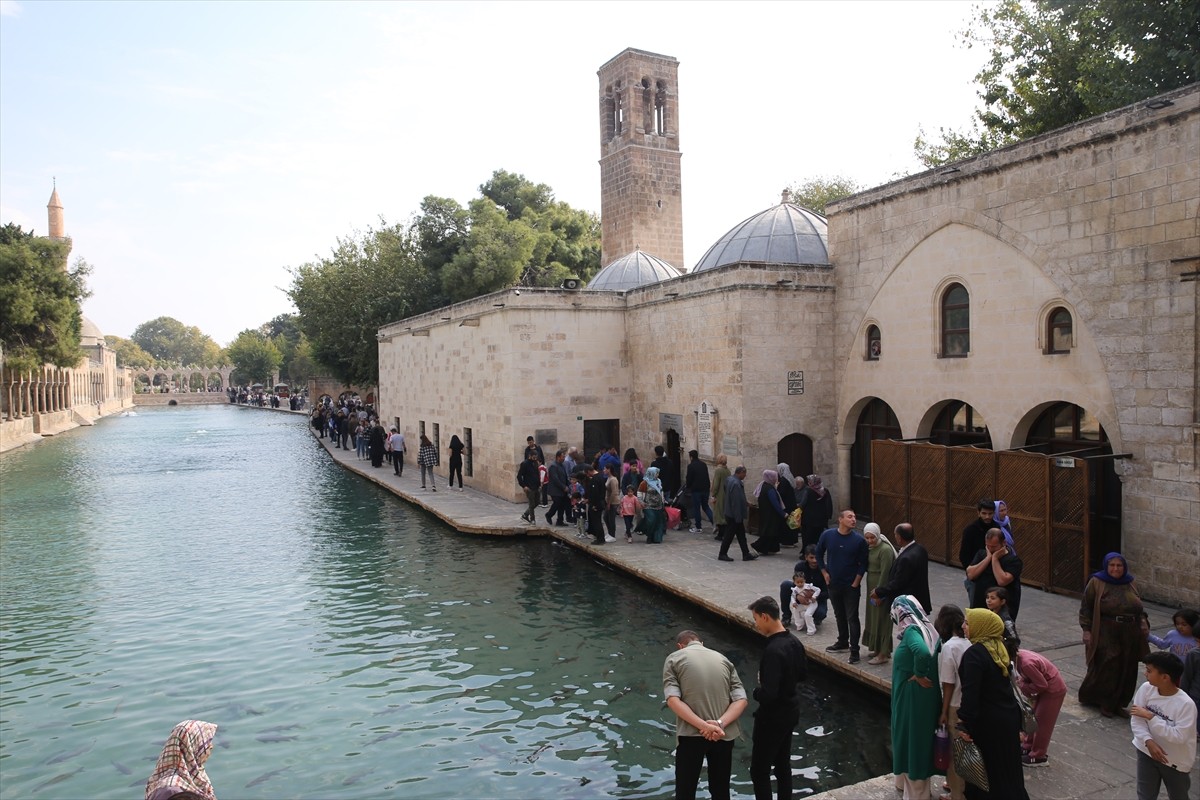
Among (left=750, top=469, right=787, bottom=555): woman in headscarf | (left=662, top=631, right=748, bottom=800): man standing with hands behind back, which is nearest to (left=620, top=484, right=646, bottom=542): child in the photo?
(left=750, top=469, right=787, bottom=555): woman in headscarf

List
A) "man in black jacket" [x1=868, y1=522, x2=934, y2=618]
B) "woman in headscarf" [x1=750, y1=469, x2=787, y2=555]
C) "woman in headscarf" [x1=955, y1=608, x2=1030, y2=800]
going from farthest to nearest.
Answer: "woman in headscarf" [x1=750, y1=469, x2=787, y2=555], "man in black jacket" [x1=868, y1=522, x2=934, y2=618], "woman in headscarf" [x1=955, y1=608, x2=1030, y2=800]

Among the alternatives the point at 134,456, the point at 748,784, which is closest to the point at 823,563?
the point at 748,784

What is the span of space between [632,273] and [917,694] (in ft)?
54.9

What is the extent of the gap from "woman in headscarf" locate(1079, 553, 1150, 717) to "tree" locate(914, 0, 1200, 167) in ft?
38.8

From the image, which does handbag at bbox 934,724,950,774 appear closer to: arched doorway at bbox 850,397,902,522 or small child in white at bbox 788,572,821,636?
small child in white at bbox 788,572,821,636

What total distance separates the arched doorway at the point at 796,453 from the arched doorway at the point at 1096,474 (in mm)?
4379

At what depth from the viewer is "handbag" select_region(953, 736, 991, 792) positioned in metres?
4.65

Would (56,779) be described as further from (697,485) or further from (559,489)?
(697,485)

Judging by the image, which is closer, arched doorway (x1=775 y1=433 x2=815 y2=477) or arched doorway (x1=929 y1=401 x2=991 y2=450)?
arched doorway (x1=929 y1=401 x2=991 y2=450)

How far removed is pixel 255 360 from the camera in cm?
9200

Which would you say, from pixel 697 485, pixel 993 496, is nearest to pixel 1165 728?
pixel 993 496

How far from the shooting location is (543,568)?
1263 centimetres

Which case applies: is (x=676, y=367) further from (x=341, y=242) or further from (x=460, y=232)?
(x=341, y=242)

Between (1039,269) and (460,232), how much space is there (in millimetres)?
30218
